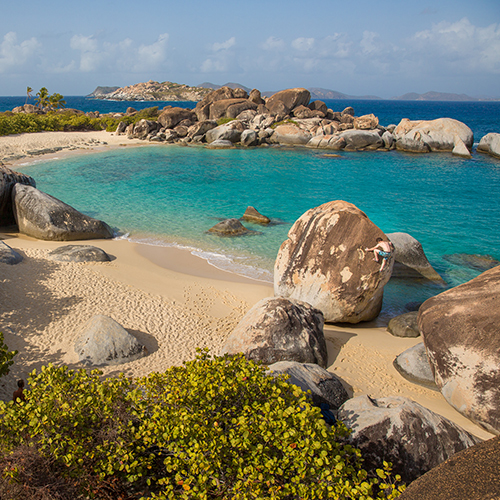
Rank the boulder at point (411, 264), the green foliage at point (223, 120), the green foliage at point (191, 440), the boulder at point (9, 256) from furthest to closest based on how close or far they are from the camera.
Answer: the green foliage at point (223, 120)
the boulder at point (411, 264)
the boulder at point (9, 256)
the green foliage at point (191, 440)

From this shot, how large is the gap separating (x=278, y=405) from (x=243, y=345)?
3598 millimetres

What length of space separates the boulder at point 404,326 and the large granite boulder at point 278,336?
2.73 meters

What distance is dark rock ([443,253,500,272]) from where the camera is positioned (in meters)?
15.1

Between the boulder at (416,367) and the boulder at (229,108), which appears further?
the boulder at (229,108)

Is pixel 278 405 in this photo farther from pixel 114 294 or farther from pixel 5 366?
pixel 114 294

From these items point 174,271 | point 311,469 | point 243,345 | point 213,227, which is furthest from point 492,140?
point 311,469

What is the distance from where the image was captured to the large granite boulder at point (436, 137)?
1672 inches

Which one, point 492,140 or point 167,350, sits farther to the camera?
point 492,140

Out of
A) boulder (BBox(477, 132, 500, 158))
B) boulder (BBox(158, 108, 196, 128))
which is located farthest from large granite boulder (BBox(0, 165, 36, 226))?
boulder (BBox(477, 132, 500, 158))

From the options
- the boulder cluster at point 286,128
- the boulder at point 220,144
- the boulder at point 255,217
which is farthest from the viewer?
the boulder cluster at point 286,128

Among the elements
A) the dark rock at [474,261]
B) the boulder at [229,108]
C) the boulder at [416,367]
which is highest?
→ the boulder at [229,108]

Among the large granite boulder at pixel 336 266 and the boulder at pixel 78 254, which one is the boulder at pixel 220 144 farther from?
the large granite boulder at pixel 336 266

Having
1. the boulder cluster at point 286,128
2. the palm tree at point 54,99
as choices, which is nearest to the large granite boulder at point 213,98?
the boulder cluster at point 286,128

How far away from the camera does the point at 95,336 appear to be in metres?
8.36
